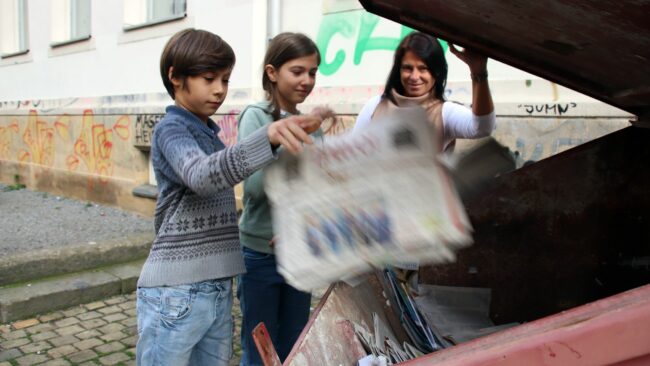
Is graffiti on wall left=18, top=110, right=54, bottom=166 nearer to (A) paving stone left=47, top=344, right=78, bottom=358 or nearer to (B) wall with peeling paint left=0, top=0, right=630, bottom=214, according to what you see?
(B) wall with peeling paint left=0, top=0, right=630, bottom=214

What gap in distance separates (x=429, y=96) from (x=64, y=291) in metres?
3.11

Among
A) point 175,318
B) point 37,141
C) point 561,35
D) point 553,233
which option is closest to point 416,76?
point 561,35

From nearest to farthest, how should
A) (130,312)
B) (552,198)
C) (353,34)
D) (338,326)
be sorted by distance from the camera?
(338,326)
(552,198)
(130,312)
(353,34)

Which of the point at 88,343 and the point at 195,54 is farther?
the point at 88,343

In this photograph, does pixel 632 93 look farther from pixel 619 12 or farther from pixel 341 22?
pixel 341 22

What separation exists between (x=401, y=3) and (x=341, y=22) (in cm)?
311

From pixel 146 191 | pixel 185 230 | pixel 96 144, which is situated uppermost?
pixel 185 230

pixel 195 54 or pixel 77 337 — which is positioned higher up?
pixel 195 54

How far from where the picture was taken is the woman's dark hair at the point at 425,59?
2293 mm

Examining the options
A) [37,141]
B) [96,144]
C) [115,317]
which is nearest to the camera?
[115,317]

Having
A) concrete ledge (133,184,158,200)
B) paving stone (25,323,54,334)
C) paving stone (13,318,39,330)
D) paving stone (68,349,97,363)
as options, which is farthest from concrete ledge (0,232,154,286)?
concrete ledge (133,184,158,200)

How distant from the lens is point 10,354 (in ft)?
10.5

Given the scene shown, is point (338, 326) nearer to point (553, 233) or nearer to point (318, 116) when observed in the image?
point (318, 116)

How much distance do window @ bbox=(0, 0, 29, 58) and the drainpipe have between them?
6.31m
